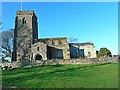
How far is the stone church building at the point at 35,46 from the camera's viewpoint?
2005 inches

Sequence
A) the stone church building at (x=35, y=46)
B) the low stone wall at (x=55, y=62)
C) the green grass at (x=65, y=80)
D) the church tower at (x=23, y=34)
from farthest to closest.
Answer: the church tower at (x=23, y=34) < the stone church building at (x=35, y=46) < the low stone wall at (x=55, y=62) < the green grass at (x=65, y=80)

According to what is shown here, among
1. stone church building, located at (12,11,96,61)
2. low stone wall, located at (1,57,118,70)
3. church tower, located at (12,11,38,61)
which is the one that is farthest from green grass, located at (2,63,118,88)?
church tower, located at (12,11,38,61)

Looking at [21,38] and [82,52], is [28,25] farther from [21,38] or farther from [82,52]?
[82,52]

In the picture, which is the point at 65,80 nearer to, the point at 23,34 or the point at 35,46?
the point at 35,46

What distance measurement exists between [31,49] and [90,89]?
1590 inches

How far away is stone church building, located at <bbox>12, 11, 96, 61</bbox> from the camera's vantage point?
50.9 m

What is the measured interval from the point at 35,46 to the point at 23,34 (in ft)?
20.0

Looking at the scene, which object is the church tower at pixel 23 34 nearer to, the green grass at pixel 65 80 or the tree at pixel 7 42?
the tree at pixel 7 42

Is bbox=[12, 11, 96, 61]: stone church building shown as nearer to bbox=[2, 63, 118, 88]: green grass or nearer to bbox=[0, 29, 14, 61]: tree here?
bbox=[0, 29, 14, 61]: tree

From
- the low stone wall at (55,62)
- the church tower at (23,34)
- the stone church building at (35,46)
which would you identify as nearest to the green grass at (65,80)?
the low stone wall at (55,62)

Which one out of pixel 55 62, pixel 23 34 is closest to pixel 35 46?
pixel 23 34

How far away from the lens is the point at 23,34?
54938 millimetres

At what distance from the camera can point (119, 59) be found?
131 ft

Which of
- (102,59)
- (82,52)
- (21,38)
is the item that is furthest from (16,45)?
(102,59)
